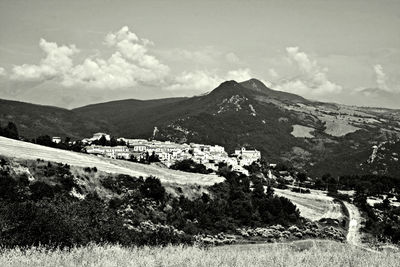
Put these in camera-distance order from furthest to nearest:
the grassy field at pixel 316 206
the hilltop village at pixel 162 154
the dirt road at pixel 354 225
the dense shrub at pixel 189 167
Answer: the hilltop village at pixel 162 154
the dense shrub at pixel 189 167
the grassy field at pixel 316 206
the dirt road at pixel 354 225

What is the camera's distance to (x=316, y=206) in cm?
8656

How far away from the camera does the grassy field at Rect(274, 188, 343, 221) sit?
77938 mm

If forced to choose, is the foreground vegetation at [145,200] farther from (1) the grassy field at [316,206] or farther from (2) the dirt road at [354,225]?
(2) the dirt road at [354,225]

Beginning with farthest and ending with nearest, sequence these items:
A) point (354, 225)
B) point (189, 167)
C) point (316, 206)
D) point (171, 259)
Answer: point (189, 167) < point (316, 206) < point (354, 225) < point (171, 259)

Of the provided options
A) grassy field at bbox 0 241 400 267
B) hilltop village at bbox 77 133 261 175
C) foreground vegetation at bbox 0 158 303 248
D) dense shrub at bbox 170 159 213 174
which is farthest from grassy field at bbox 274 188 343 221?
grassy field at bbox 0 241 400 267

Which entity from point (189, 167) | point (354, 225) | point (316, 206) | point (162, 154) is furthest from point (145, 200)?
point (162, 154)

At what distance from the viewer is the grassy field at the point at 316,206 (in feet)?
256

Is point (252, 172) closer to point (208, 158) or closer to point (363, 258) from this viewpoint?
point (208, 158)

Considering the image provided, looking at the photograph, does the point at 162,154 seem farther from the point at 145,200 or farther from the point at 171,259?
the point at 171,259

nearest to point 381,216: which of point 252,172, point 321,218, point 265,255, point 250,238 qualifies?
point 321,218

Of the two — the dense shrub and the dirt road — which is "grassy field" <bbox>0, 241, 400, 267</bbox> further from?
the dense shrub

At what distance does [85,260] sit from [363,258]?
7.88 meters

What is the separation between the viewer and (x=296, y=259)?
37.7 feet

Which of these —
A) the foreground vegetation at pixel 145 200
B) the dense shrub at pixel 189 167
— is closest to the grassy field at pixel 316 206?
the foreground vegetation at pixel 145 200
